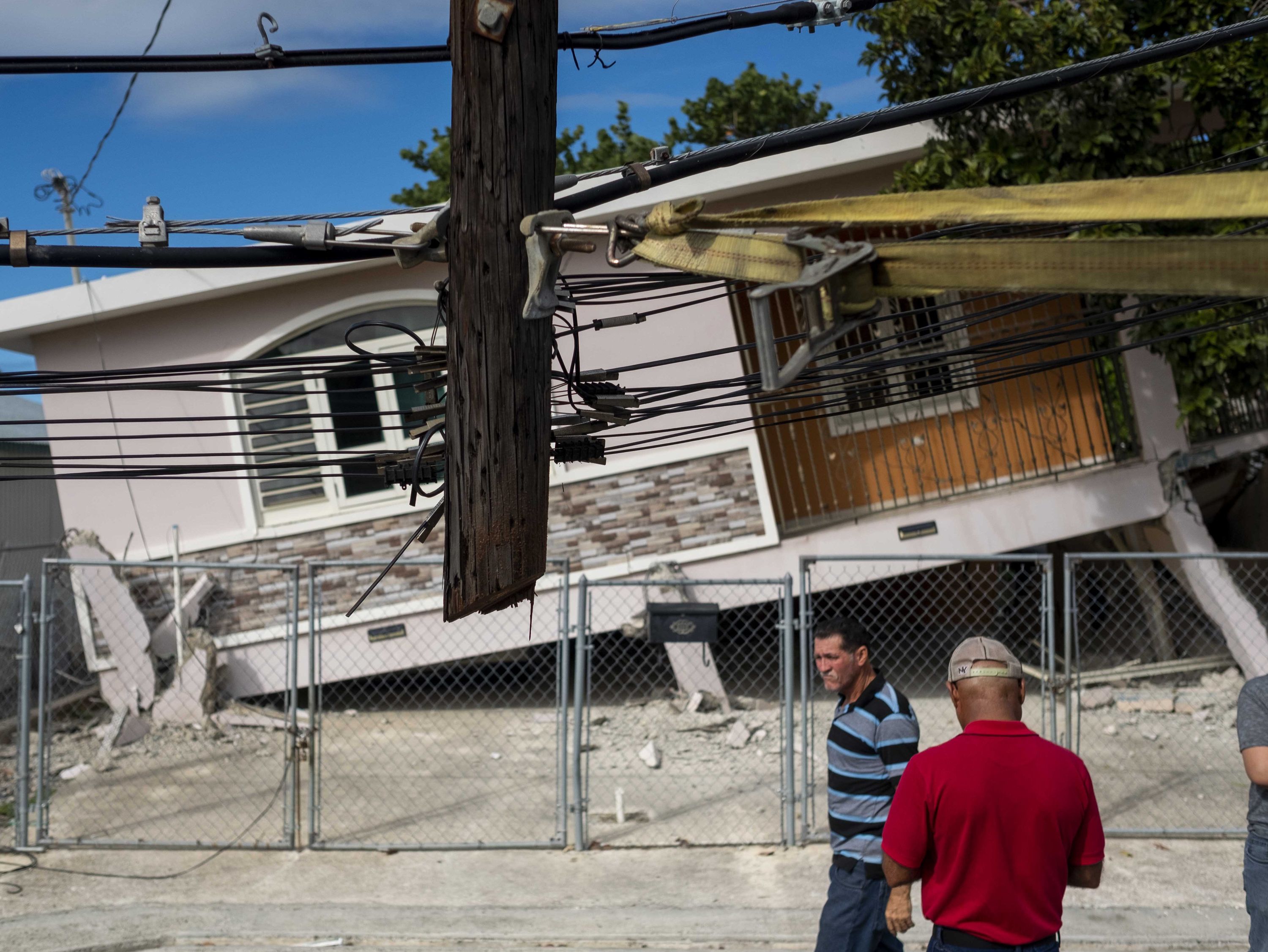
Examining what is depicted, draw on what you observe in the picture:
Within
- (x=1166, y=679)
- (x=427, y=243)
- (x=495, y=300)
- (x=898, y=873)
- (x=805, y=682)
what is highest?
(x=427, y=243)

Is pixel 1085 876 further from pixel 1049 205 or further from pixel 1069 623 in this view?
pixel 1069 623

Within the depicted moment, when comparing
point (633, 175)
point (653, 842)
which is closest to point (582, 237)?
point (633, 175)

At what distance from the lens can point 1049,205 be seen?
2.44 m

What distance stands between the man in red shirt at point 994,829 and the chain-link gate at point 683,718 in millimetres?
3785

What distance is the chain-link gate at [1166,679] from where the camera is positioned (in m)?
7.61

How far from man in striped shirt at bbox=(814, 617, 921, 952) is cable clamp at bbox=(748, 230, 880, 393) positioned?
6.85 ft

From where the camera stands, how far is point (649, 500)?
10.3 meters

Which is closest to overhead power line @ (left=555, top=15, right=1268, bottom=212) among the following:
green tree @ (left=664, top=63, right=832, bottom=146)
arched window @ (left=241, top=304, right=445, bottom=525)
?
arched window @ (left=241, top=304, right=445, bottom=525)

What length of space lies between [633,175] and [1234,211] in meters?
2.33

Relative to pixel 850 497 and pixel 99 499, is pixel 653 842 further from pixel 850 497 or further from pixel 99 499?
pixel 99 499

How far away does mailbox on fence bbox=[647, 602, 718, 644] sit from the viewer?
8.06 m

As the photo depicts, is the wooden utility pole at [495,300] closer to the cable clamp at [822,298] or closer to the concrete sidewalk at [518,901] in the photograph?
the cable clamp at [822,298]

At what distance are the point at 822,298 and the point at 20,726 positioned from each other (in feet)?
22.3

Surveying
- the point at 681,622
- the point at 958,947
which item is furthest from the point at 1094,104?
the point at 958,947
